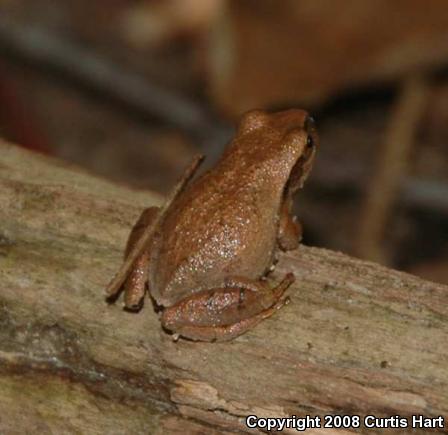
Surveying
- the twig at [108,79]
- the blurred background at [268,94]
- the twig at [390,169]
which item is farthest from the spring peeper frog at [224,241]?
the twig at [108,79]

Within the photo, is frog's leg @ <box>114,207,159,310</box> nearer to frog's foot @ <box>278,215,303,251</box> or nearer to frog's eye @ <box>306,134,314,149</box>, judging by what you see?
frog's foot @ <box>278,215,303,251</box>

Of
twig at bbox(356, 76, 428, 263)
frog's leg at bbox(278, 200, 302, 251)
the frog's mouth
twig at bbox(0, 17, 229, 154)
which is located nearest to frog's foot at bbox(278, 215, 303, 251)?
frog's leg at bbox(278, 200, 302, 251)

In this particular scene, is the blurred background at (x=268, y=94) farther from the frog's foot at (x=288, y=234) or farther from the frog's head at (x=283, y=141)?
the frog's foot at (x=288, y=234)

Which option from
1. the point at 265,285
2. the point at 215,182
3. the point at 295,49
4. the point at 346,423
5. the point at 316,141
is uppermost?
the point at 295,49

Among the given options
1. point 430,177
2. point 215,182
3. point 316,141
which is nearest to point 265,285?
point 215,182

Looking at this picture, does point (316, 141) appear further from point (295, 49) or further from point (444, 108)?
point (444, 108)

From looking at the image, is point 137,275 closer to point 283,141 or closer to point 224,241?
point 224,241
